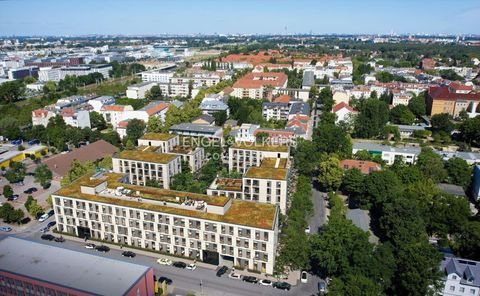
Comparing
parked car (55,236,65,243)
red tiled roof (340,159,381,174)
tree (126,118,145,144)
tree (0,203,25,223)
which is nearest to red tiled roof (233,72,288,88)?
tree (126,118,145,144)

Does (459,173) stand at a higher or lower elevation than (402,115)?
lower

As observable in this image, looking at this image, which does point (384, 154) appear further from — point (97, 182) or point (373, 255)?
point (97, 182)

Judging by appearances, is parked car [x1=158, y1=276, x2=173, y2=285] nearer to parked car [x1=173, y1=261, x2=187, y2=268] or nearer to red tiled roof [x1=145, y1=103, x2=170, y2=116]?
parked car [x1=173, y1=261, x2=187, y2=268]

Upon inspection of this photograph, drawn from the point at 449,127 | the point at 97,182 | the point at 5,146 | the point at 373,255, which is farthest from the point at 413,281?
the point at 5,146

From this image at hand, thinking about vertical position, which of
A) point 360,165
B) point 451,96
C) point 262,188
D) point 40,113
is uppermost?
point 451,96

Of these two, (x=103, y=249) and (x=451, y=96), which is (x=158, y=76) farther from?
(x=103, y=249)

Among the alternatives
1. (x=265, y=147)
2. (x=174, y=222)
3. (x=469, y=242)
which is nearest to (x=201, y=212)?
(x=174, y=222)
